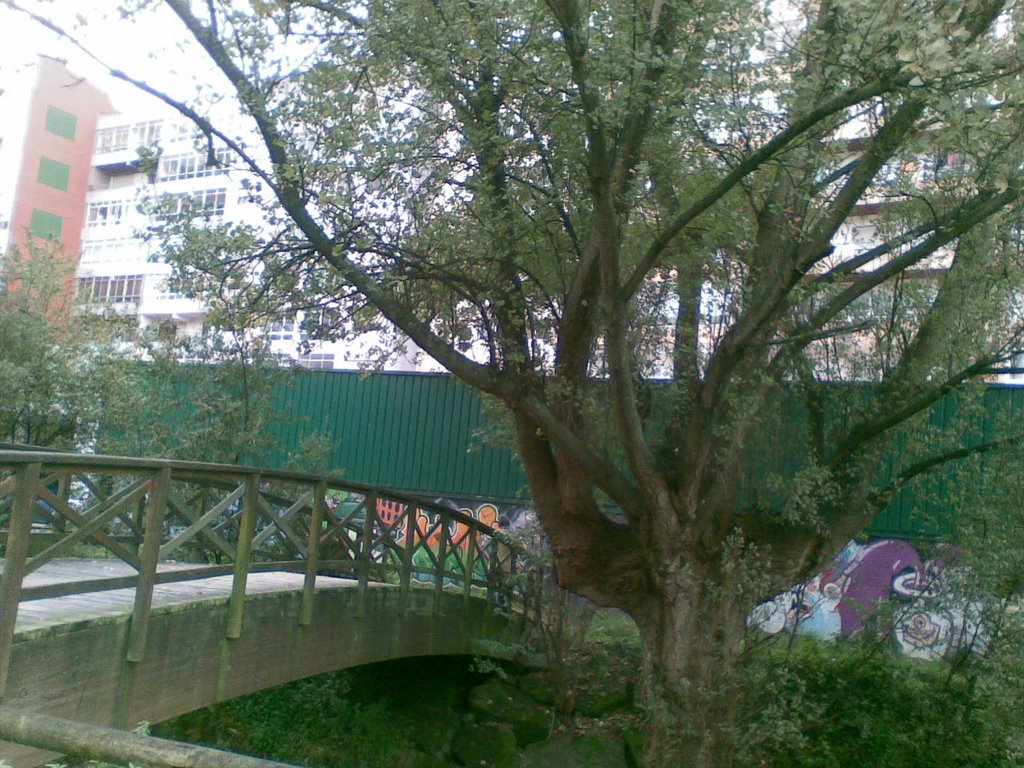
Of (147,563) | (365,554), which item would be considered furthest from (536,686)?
(147,563)

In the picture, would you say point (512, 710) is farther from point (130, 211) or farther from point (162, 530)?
point (130, 211)

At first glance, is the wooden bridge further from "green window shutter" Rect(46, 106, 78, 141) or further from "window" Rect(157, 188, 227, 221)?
"green window shutter" Rect(46, 106, 78, 141)

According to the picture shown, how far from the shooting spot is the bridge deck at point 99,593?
5.96 metres

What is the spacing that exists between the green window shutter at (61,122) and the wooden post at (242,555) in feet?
137

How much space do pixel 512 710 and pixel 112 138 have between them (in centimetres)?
4022

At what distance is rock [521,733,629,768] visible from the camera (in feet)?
36.2

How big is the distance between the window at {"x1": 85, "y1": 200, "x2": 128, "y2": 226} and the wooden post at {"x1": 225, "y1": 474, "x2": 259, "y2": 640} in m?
33.0

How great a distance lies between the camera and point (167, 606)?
6766mm

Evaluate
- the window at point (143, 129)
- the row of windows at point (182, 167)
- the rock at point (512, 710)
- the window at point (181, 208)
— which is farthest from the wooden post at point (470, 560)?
the window at point (143, 129)

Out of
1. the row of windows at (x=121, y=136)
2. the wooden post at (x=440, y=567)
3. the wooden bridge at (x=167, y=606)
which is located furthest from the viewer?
the row of windows at (x=121, y=136)

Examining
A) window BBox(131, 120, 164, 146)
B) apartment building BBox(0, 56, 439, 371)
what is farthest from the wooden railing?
window BBox(131, 120, 164, 146)

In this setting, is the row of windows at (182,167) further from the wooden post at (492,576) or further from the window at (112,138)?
the wooden post at (492,576)

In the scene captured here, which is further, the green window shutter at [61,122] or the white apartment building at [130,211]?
the green window shutter at [61,122]

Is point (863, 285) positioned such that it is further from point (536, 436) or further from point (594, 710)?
point (594, 710)
